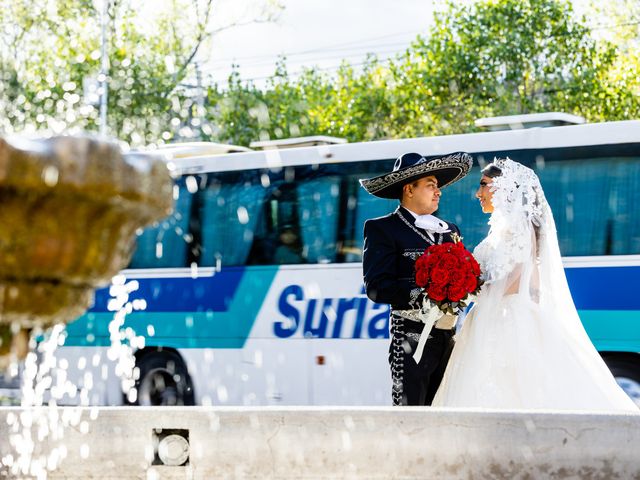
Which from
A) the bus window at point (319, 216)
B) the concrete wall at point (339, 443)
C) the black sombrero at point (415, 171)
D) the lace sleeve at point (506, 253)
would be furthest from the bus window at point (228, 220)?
the concrete wall at point (339, 443)

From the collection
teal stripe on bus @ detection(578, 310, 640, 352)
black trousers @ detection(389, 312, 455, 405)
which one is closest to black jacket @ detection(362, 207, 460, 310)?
black trousers @ detection(389, 312, 455, 405)

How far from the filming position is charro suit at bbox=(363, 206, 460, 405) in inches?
245

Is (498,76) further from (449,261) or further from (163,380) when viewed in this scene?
(449,261)

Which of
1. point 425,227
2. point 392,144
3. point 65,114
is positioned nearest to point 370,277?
point 425,227

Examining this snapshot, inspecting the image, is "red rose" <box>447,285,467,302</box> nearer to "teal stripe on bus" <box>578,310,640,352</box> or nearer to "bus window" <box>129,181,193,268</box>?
"teal stripe on bus" <box>578,310,640,352</box>

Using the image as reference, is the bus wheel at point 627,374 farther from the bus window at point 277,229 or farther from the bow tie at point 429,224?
the bow tie at point 429,224

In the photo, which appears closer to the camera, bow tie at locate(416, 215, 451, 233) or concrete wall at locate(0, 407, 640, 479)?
concrete wall at locate(0, 407, 640, 479)

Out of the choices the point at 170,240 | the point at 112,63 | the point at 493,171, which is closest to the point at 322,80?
the point at 112,63

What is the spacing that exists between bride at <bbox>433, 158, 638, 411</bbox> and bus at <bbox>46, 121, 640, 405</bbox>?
141 inches

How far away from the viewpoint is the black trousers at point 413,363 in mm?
6234

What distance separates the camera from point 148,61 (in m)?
33.7

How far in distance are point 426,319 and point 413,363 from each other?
25 cm

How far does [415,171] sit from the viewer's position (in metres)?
6.57

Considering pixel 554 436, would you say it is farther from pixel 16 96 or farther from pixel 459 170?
pixel 16 96
